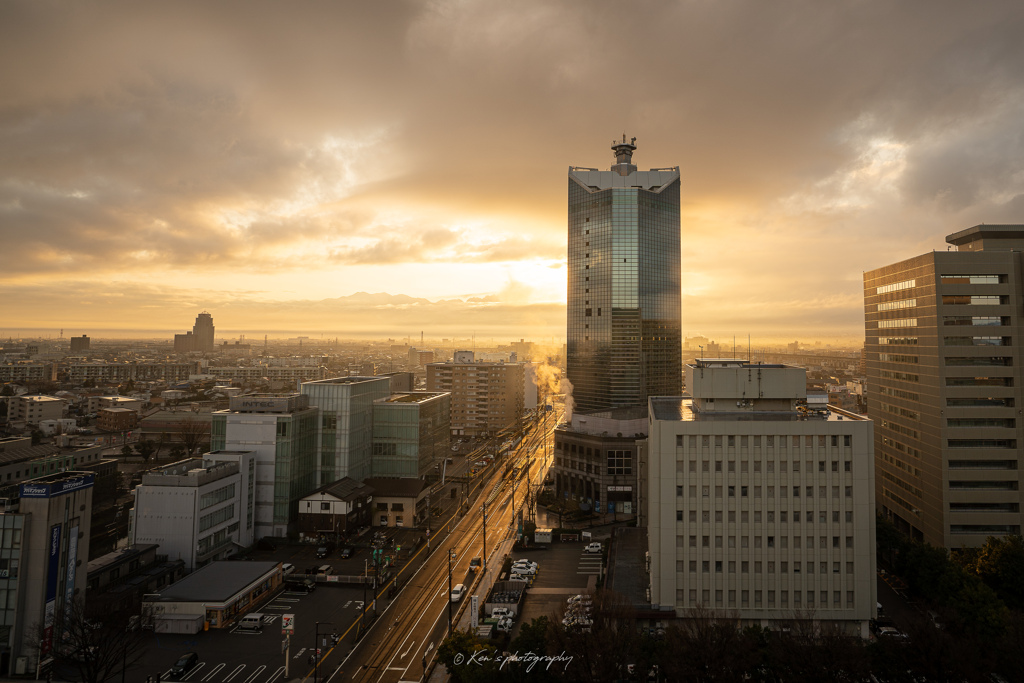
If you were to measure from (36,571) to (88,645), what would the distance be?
8276 millimetres

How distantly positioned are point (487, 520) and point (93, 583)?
45.3 metres

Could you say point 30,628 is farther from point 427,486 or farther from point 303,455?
point 427,486

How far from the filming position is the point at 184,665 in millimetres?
37531

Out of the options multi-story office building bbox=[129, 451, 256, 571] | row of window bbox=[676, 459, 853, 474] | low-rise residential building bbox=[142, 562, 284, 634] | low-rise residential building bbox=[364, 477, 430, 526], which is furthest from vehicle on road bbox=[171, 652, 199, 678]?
row of window bbox=[676, 459, 853, 474]

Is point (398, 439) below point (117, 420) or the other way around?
the other way around

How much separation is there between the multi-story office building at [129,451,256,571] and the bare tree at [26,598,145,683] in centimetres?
1299

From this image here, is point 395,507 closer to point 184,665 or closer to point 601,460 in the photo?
point 601,460

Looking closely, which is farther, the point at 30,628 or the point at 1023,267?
the point at 1023,267

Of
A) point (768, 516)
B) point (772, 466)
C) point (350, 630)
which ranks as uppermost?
point (772, 466)

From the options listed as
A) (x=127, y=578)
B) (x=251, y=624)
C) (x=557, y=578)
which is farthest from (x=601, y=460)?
(x=127, y=578)

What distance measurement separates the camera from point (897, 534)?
56.7 meters

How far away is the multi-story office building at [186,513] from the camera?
2148 inches

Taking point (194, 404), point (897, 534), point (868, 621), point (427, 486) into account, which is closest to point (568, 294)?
point (427, 486)

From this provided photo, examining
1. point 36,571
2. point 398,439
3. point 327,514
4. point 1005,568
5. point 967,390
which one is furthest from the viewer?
point 398,439
